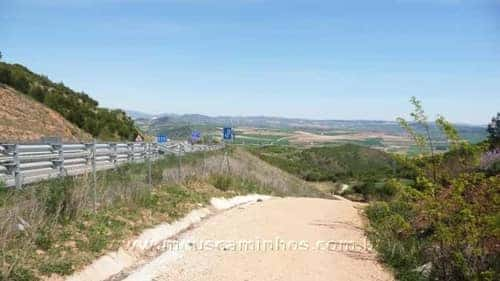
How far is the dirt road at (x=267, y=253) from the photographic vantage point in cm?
1039

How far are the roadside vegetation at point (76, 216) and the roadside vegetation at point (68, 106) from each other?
25.7 m

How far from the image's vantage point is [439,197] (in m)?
10.3

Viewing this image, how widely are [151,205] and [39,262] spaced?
6.82m

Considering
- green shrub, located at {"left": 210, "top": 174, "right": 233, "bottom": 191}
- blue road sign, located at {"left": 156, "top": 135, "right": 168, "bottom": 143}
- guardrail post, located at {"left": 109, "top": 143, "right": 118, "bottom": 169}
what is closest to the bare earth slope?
blue road sign, located at {"left": 156, "top": 135, "right": 168, "bottom": 143}

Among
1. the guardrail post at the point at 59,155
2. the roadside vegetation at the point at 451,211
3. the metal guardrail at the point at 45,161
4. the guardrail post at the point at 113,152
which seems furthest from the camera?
the guardrail post at the point at 113,152

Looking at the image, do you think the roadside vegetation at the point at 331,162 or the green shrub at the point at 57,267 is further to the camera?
the roadside vegetation at the point at 331,162

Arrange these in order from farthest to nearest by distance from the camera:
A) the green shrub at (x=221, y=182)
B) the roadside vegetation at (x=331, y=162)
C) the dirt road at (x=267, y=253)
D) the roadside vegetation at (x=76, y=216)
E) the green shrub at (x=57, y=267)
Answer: the roadside vegetation at (x=331, y=162) → the green shrub at (x=221, y=182) → the dirt road at (x=267, y=253) → the roadside vegetation at (x=76, y=216) → the green shrub at (x=57, y=267)

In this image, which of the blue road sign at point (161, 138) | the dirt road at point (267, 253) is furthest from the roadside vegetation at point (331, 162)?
the dirt road at point (267, 253)

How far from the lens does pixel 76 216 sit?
11609 mm

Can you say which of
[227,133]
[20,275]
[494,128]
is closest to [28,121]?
[227,133]

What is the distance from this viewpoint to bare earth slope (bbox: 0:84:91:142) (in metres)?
33.4

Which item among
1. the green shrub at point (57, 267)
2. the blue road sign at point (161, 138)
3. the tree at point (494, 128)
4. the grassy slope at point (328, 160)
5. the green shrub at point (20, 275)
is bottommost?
the grassy slope at point (328, 160)

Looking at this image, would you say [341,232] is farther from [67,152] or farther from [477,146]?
[67,152]

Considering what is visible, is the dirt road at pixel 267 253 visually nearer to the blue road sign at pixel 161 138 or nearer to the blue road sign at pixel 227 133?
→ the blue road sign at pixel 227 133
